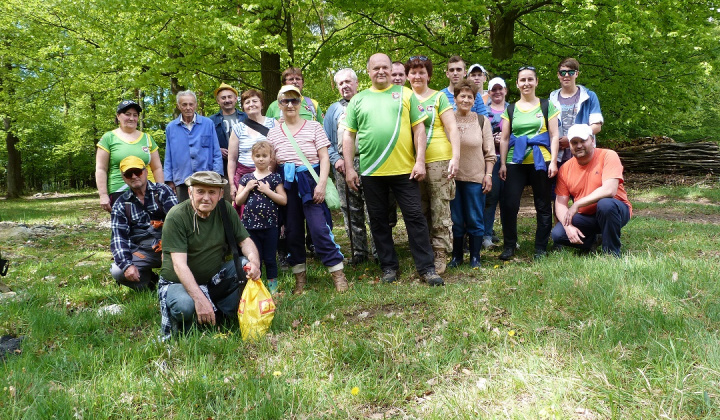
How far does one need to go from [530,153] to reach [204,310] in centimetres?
396

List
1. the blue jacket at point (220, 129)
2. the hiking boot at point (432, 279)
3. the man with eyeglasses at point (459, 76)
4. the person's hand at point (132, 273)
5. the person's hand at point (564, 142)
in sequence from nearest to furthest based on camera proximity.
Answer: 1. the person's hand at point (132, 273)
2. the hiking boot at point (432, 279)
3. the person's hand at point (564, 142)
4. the man with eyeglasses at point (459, 76)
5. the blue jacket at point (220, 129)

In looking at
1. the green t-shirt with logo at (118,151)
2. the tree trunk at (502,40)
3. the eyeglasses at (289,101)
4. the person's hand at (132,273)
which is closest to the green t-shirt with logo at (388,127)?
the eyeglasses at (289,101)

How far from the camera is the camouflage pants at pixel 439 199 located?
16.8 feet

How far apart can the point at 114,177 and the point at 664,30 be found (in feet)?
39.5

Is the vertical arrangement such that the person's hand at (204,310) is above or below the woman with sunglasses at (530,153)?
Answer: below

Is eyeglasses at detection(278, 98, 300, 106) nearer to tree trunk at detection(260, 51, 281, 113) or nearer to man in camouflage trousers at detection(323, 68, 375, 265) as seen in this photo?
man in camouflage trousers at detection(323, 68, 375, 265)

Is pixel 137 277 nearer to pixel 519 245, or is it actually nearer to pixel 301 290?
pixel 301 290

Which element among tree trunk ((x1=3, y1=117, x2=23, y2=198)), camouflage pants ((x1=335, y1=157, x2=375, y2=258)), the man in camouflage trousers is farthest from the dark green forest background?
tree trunk ((x1=3, y1=117, x2=23, y2=198))

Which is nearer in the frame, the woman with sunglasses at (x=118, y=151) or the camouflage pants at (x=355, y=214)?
the woman with sunglasses at (x=118, y=151)

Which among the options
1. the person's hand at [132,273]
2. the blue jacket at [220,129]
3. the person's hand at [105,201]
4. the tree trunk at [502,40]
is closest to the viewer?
the person's hand at [132,273]

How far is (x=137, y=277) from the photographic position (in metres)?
4.56

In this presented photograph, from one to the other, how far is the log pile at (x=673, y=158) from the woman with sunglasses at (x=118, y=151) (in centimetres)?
1542

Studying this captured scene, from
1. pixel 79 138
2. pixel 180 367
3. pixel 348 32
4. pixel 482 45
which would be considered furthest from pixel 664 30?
pixel 79 138

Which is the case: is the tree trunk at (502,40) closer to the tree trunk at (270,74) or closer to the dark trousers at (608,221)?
the tree trunk at (270,74)
